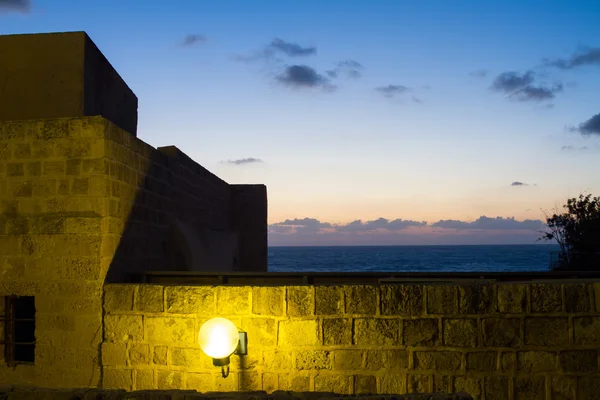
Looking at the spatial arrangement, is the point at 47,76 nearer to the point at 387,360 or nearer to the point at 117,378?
the point at 117,378

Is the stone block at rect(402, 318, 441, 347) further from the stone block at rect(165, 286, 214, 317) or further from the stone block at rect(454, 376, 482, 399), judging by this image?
the stone block at rect(165, 286, 214, 317)

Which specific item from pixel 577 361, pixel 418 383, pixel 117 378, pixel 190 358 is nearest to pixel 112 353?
pixel 117 378

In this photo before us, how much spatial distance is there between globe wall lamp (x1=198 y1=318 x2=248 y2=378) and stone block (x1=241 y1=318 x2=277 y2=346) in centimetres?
24

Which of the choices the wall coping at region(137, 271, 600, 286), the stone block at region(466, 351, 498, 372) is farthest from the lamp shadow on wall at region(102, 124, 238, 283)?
the stone block at region(466, 351, 498, 372)

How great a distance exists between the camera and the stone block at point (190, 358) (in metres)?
5.23

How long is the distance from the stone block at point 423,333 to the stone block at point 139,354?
249cm

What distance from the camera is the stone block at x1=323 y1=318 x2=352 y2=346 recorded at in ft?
16.5

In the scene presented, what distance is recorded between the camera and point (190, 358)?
5.27 metres

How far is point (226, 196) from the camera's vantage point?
467 inches

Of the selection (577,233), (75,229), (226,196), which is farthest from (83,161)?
(577,233)

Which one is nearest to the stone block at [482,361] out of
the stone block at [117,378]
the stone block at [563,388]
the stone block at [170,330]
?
the stone block at [563,388]

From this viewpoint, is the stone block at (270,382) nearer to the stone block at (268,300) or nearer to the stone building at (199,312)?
the stone building at (199,312)

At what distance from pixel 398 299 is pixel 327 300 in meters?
0.65

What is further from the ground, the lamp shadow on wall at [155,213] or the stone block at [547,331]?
the lamp shadow on wall at [155,213]
